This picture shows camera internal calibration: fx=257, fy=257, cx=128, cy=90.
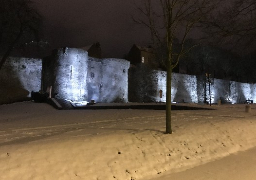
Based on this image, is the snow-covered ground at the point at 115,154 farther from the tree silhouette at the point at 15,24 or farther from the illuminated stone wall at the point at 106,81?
the illuminated stone wall at the point at 106,81

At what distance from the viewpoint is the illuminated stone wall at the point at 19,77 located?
30250 millimetres

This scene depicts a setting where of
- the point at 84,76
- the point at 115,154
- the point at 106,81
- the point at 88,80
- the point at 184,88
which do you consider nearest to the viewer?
the point at 115,154

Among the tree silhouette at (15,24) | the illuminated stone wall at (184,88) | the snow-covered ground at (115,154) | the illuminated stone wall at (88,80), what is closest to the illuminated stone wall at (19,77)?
the illuminated stone wall at (88,80)

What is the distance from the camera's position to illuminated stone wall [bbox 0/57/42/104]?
30.2m

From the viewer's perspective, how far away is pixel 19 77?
3134 centimetres

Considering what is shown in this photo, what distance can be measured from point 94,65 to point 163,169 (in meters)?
29.1

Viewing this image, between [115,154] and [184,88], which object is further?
[184,88]

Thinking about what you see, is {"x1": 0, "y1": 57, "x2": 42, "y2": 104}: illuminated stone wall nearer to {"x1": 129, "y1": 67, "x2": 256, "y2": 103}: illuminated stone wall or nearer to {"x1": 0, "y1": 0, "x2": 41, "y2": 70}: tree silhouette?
{"x1": 0, "y1": 0, "x2": 41, "y2": 70}: tree silhouette

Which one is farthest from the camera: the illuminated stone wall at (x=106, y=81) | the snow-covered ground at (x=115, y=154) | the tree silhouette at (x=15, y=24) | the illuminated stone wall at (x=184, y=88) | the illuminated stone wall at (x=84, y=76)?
the illuminated stone wall at (x=184, y=88)

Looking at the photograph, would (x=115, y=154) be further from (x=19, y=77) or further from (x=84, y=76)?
(x=19, y=77)

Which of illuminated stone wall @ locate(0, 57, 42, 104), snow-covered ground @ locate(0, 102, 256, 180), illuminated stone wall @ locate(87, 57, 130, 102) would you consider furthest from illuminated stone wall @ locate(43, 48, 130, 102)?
snow-covered ground @ locate(0, 102, 256, 180)

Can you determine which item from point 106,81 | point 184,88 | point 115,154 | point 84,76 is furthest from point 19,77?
point 115,154

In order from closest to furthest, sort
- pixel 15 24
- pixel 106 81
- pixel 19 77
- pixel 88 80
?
pixel 15 24
pixel 19 77
pixel 88 80
pixel 106 81

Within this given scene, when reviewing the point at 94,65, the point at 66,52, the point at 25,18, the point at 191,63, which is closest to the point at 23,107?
the point at 25,18
